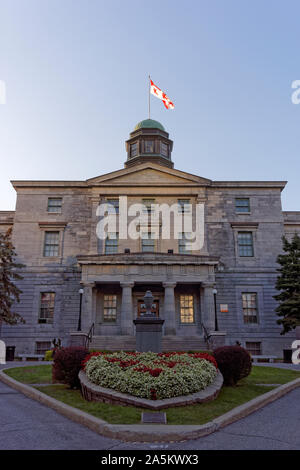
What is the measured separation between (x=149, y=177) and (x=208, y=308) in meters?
12.9

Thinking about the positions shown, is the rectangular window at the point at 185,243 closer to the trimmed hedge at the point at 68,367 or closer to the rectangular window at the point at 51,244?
the rectangular window at the point at 51,244

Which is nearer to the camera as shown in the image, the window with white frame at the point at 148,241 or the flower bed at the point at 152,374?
the flower bed at the point at 152,374

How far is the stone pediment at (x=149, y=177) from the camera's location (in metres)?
32.4

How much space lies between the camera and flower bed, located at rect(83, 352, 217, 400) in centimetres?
939

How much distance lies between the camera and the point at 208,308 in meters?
26.6

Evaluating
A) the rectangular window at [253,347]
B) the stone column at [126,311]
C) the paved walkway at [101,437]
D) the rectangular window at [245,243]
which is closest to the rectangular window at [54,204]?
the stone column at [126,311]

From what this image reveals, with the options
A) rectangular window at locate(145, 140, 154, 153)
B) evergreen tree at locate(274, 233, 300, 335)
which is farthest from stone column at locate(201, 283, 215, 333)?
rectangular window at locate(145, 140, 154, 153)

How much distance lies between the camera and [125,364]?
1150 centimetres

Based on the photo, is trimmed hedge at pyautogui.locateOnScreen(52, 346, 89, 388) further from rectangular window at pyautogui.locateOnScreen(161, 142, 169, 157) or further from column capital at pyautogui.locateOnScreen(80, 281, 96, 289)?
rectangular window at pyautogui.locateOnScreen(161, 142, 169, 157)

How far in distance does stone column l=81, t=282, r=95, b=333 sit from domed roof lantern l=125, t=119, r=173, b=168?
17530 mm

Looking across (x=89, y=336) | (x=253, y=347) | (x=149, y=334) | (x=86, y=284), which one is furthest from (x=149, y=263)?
(x=149, y=334)

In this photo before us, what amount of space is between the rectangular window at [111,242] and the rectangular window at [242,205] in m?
11.1
